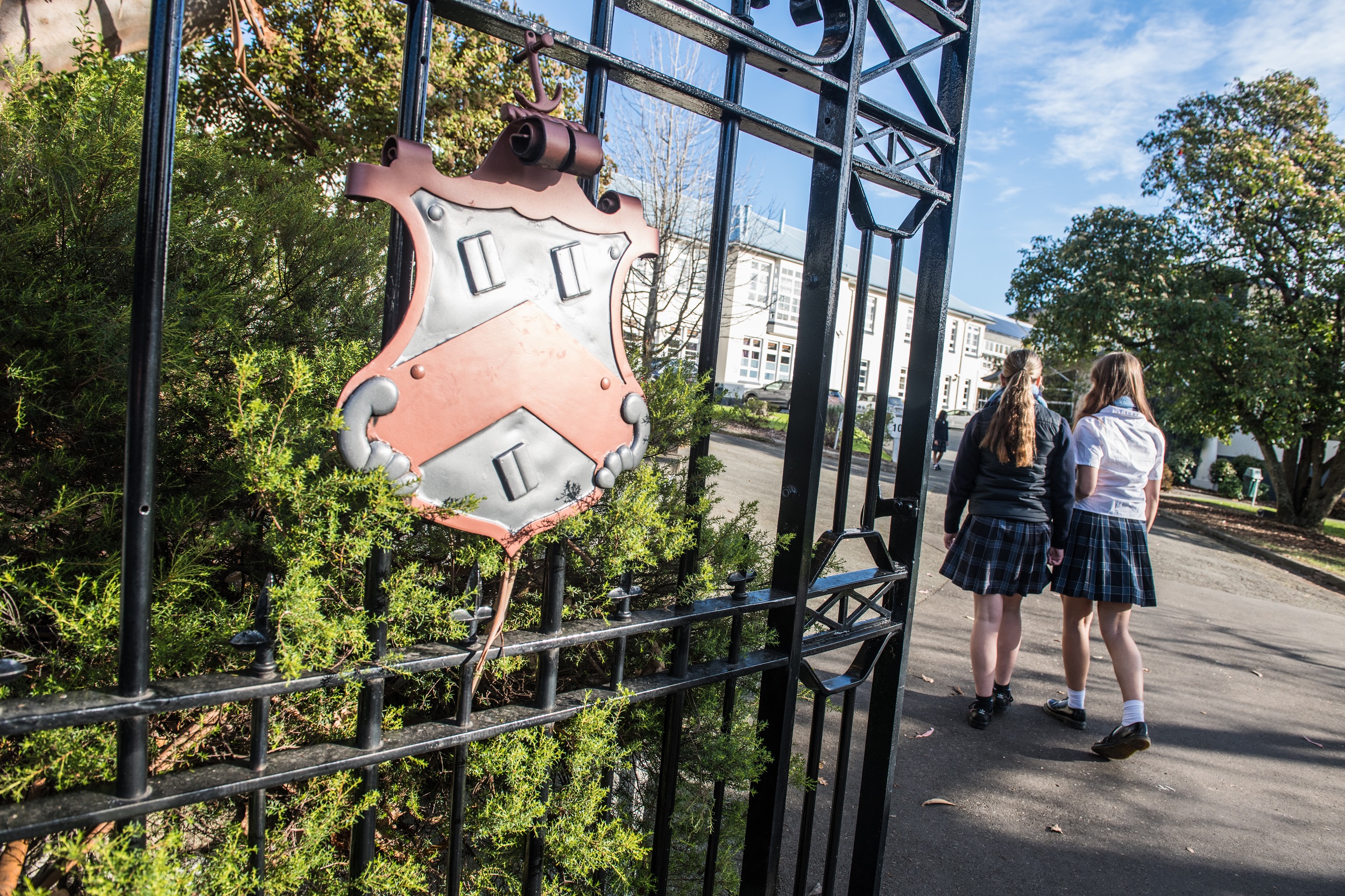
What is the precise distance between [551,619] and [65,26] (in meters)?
3.46

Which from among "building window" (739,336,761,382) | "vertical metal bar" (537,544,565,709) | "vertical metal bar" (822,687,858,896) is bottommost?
"vertical metal bar" (822,687,858,896)

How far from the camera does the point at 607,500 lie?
147 cm

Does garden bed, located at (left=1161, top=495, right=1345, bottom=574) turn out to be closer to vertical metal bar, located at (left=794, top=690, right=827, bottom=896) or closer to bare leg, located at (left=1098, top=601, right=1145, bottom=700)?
bare leg, located at (left=1098, top=601, right=1145, bottom=700)

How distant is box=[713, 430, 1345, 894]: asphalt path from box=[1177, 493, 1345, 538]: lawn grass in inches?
555

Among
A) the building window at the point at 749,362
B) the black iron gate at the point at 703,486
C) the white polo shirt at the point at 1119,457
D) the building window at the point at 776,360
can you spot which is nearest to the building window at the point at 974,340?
the building window at the point at 776,360

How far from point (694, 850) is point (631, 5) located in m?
1.98

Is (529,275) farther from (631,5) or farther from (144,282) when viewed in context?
(631,5)

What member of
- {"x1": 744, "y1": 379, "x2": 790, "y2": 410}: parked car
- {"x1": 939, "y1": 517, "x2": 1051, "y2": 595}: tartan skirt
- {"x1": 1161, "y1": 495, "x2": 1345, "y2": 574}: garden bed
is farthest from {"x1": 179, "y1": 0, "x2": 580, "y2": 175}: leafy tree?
{"x1": 744, "y1": 379, "x2": 790, "y2": 410}: parked car

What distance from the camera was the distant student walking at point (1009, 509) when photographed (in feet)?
13.1

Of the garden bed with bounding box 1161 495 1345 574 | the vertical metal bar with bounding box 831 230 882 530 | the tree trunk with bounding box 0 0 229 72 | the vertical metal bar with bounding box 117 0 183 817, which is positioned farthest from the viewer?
the garden bed with bounding box 1161 495 1345 574

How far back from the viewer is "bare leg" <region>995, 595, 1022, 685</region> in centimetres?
412

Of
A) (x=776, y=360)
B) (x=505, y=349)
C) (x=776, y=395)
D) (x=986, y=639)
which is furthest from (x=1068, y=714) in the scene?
(x=776, y=360)

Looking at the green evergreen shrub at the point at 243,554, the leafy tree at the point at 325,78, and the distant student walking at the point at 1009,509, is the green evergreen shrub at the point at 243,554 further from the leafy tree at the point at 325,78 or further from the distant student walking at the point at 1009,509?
the leafy tree at the point at 325,78

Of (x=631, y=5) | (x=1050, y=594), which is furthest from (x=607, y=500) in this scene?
(x=1050, y=594)
